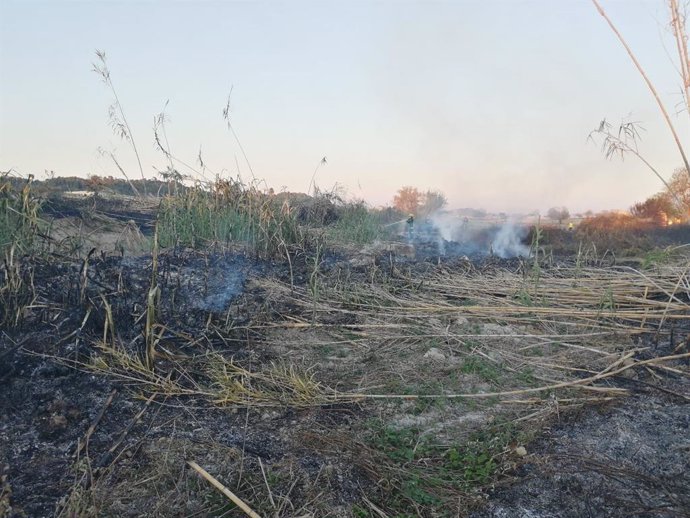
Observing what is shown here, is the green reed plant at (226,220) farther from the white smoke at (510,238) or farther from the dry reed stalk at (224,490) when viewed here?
the white smoke at (510,238)

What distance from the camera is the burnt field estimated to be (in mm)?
2221

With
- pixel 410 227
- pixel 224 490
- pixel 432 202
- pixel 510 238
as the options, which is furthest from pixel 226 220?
pixel 432 202

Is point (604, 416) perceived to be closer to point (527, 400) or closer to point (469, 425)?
point (527, 400)

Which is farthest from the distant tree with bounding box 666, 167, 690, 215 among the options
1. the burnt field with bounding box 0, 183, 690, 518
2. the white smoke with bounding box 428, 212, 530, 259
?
the white smoke with bounding box 428, 212, 530, 259

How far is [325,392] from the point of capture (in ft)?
10.3

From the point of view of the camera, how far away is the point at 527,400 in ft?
10.1

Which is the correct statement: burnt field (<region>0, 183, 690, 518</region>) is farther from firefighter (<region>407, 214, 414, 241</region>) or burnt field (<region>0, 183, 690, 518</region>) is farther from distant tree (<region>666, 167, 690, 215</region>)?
firefighter (<region>407, 214, 414, 241</region>)

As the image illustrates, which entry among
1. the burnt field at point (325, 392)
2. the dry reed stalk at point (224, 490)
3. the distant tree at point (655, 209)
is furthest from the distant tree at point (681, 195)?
the distant tree at point (655, 209)

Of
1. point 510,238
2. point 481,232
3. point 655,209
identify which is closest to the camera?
point 510,238

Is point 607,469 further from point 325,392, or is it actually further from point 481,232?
point 481,232

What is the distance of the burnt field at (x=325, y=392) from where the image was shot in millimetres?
2221

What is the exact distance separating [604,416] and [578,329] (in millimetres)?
1422

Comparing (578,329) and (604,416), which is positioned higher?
(578,329)

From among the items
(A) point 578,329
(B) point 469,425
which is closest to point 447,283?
(A) point 578,329
